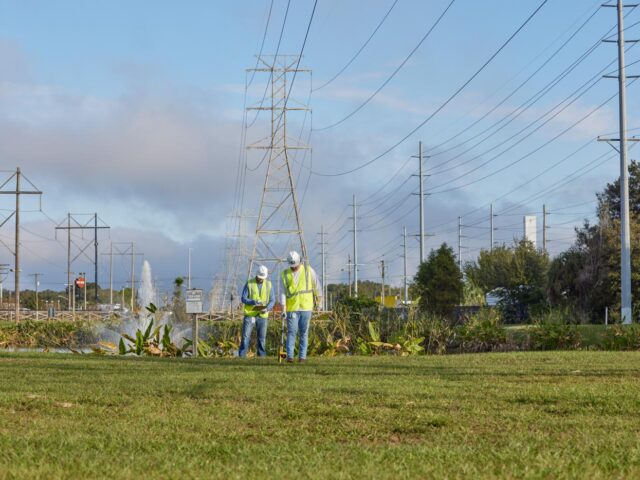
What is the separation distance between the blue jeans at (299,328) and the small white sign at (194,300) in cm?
465

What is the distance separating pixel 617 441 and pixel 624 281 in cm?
3038

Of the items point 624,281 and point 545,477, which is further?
point 624,281

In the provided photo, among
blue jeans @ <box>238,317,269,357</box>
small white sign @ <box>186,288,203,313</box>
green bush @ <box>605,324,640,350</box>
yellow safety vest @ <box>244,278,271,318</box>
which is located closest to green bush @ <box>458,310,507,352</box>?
green bush @ <box>605,324,640,350</box>

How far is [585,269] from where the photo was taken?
5341 centimetres

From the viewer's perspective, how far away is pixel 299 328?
18.6 metres

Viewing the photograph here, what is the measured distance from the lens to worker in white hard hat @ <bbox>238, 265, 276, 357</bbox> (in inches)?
843

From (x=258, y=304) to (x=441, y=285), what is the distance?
22716mm

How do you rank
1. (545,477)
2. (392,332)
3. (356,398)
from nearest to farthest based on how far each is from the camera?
(545,477)
(356,398)
(392,332)

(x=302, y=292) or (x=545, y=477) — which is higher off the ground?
(x=302, y=292)

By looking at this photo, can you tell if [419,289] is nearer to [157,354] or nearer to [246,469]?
[157,354]

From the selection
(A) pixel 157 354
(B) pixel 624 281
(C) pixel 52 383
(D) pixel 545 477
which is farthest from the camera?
(B) pixel 624 281

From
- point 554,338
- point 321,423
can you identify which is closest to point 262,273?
point 554,338

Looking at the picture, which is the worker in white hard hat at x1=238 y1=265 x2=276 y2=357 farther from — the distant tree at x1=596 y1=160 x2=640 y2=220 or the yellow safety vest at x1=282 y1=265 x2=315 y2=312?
the distant tree at x1=596 y1=160 x2=640 y2=220

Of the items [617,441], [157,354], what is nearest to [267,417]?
[617,441]
